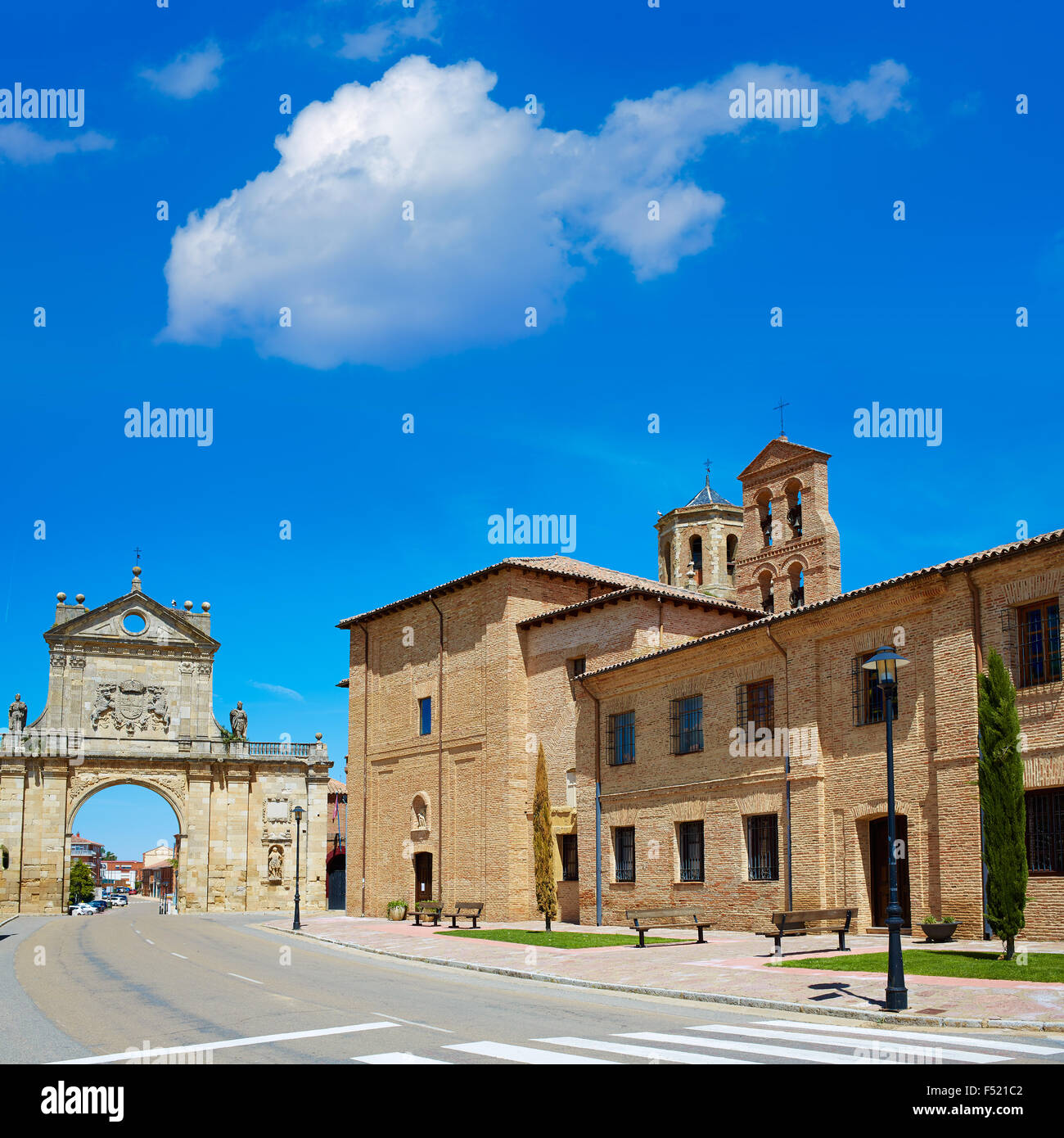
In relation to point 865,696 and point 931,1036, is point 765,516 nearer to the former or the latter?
point 865,696

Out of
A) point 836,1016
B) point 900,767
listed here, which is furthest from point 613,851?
point 836,1016

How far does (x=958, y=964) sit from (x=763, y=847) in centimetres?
1004

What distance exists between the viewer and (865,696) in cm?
2545

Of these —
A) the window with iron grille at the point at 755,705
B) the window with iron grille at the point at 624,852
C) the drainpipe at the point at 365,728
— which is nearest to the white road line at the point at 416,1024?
the window with iron grille at the point at 755,705

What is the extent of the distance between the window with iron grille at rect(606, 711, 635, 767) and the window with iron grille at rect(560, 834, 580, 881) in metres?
3.33

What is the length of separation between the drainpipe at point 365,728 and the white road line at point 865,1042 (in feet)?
110

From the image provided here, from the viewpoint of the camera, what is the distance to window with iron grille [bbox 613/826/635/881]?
107ft

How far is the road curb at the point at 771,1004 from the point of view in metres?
12.7

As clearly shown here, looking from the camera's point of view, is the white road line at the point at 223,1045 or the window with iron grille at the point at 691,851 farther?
the window with iron grille at the point at 691,851

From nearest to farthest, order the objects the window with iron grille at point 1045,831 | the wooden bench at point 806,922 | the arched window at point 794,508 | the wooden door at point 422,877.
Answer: the window with iron grille at point 1045,831, the wooden bench at point 806,922, the arched window at point 794,508, the wooden door at point 422,877

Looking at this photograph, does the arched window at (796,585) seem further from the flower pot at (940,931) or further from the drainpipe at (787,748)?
the flower pot at (940,931)
